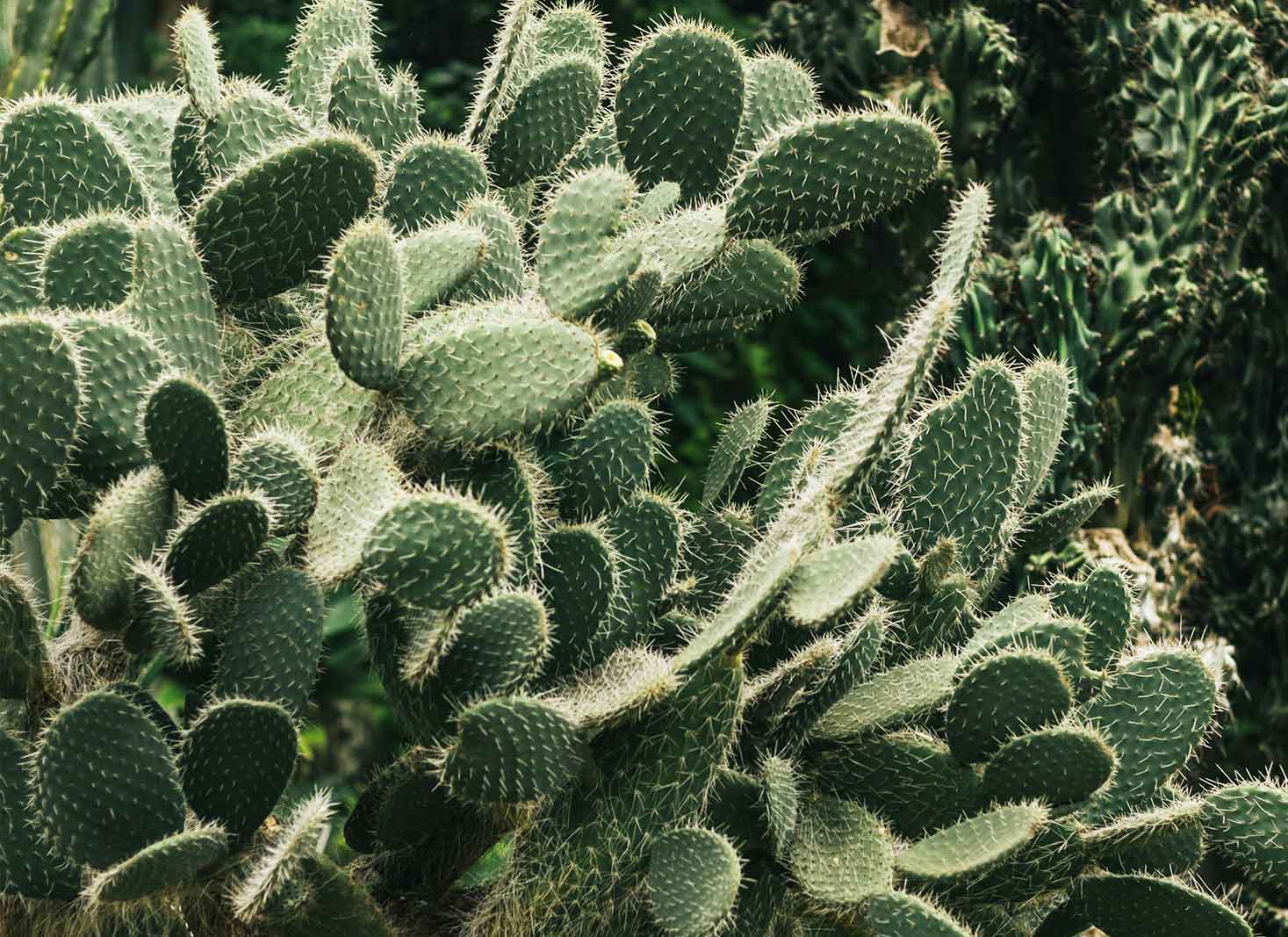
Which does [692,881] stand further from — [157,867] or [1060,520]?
[1060,520]

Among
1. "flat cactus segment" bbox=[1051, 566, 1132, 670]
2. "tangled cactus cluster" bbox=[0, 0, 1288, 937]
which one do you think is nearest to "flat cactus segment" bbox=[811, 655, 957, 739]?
"tangled cactus cluster" bbox=[0, 0, 1288, 937]

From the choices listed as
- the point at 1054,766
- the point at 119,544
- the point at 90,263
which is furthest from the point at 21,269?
the point at 1054,766

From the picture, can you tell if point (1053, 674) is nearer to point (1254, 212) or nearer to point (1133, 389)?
point (1133, 389)

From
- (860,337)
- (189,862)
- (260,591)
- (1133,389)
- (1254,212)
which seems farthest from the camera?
(860,337)

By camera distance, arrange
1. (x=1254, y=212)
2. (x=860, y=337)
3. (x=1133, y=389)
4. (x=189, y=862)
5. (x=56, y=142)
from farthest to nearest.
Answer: (x=860, y=337)
(x=1254, y=212)
(x=1133, y=389)
(x=56, y=142)
(x=189, y=862)

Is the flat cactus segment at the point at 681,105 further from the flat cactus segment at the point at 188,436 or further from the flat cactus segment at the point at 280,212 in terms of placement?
the flat cactus segment at the point at 188,436

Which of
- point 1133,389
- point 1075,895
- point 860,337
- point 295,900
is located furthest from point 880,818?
point 860,337

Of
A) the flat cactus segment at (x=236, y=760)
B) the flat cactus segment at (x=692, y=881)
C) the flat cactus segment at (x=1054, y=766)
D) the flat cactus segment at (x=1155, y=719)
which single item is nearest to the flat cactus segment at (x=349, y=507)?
the flat cactus segment at (x=236, y=760)
